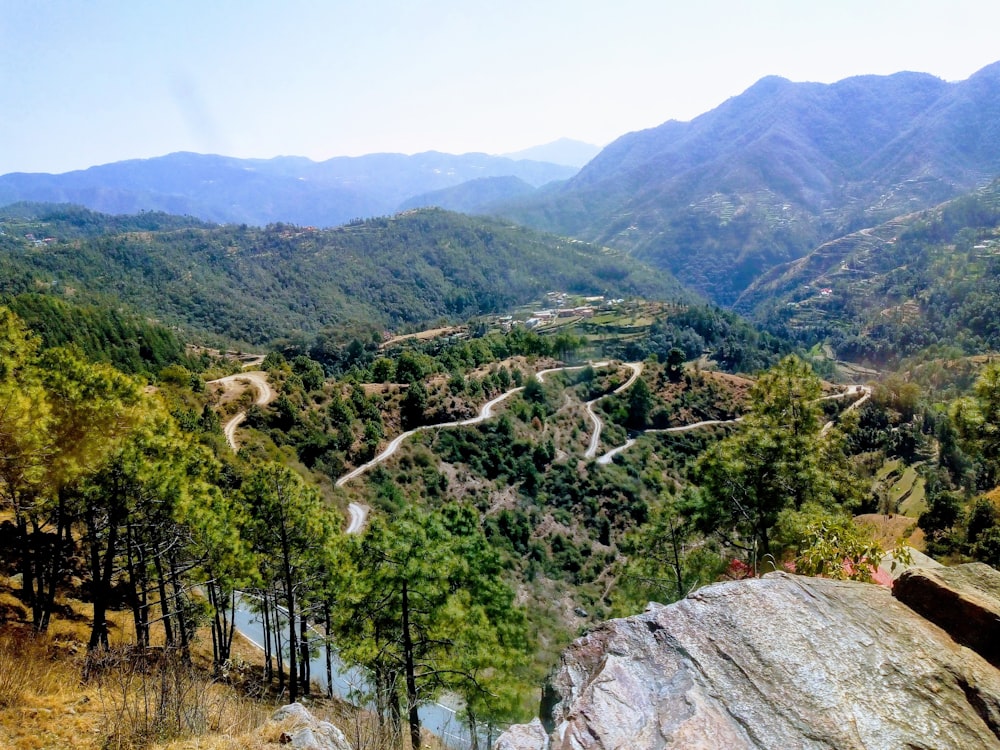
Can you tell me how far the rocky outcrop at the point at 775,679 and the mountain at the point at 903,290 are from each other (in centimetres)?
11140

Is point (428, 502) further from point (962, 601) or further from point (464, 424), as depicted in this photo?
point (962, 601)

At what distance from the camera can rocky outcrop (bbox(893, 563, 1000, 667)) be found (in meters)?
4.98

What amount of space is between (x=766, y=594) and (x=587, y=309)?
5327 inches

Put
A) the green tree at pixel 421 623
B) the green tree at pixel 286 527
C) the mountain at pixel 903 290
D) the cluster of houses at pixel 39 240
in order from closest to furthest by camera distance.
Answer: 1. the green tree at pixel 421 623
2. the green tree at pixel 286 527
3. the mountain at pixel 903 290
4. the cluster of houses at pixel 39 240

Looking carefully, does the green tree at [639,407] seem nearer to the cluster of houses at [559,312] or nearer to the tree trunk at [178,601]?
the tree trunk at [178,601]

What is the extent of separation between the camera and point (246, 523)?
48.8ft

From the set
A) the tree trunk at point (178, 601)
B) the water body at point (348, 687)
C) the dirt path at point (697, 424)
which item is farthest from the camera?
the dirt path at point (697, 424)

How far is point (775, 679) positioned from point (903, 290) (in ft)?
548

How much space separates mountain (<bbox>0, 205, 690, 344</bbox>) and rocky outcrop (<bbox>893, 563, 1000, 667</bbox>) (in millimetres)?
129253

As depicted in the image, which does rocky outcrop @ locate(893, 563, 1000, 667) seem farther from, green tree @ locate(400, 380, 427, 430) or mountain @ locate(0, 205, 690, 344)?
mountain @ locate(0, 205, 690, 344)

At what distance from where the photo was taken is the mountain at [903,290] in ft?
354

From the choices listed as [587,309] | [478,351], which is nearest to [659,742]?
[478,351]

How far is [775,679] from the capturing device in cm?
459

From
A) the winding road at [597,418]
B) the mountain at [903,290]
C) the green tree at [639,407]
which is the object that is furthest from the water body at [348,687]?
the mountain at [903,290]
